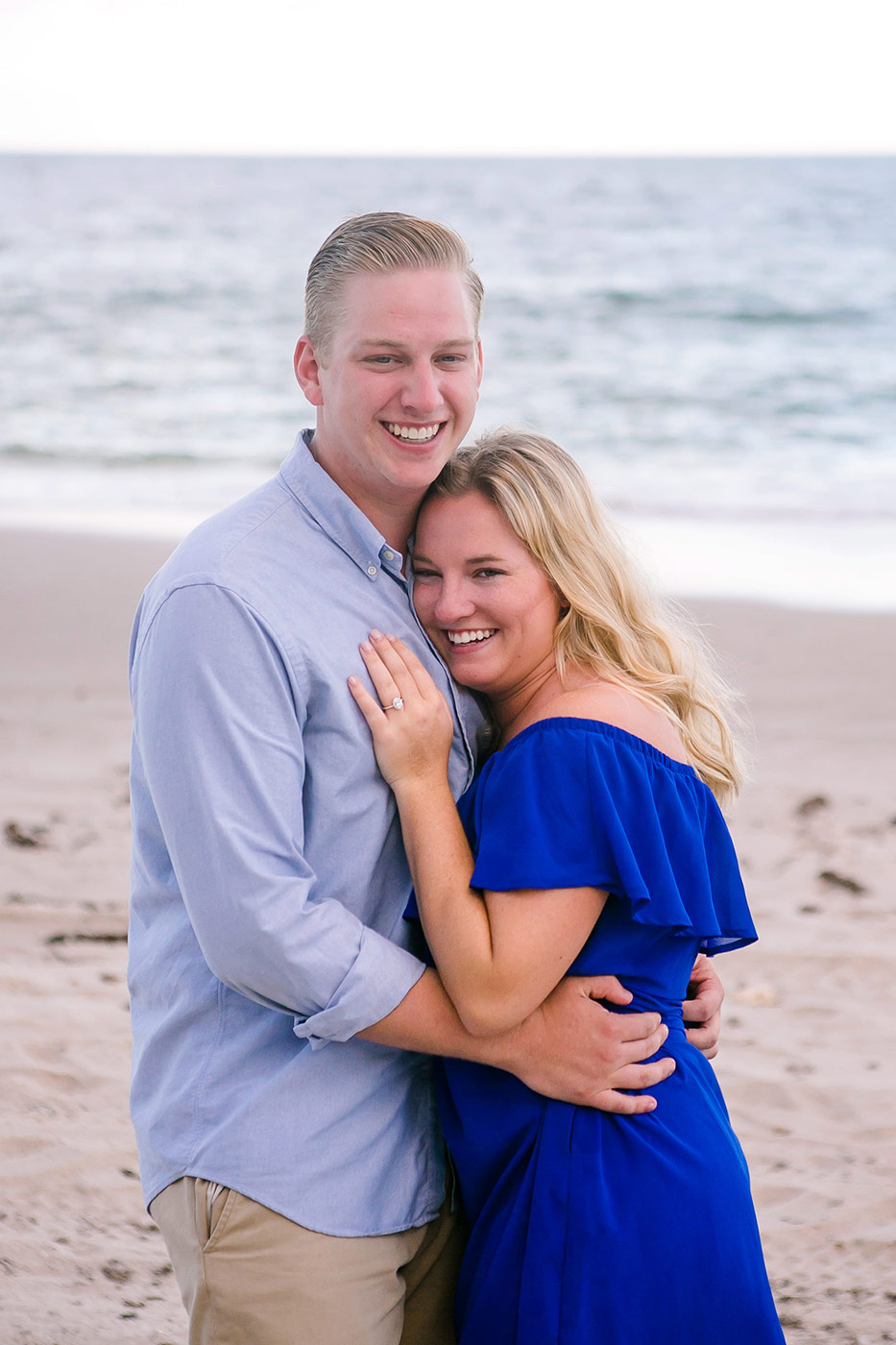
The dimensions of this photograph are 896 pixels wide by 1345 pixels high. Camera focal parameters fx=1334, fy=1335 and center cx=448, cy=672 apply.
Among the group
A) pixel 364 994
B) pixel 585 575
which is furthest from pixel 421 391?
pixel 364 994

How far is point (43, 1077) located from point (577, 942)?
8.30 feet

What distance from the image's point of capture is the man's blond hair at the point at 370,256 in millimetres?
2201

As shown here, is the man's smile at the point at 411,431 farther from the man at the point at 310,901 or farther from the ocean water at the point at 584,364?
the ocean water at the point at 584,364

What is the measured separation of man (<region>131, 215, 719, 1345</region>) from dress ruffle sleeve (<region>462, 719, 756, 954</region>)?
17 centimetres

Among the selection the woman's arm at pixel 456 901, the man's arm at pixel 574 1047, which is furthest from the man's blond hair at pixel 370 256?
the man's arm at pixel 574 1047

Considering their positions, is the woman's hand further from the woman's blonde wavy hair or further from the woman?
the woman's blonde wavy hair

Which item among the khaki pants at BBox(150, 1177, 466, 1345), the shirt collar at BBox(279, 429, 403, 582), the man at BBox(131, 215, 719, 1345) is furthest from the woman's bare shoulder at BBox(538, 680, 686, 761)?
the khaki pants at BBox(150, 1177, 466, 1345)

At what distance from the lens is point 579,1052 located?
216cm

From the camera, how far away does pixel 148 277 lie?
25.5 m

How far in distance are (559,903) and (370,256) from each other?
1.10 metres

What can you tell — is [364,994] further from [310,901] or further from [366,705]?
[366,705]

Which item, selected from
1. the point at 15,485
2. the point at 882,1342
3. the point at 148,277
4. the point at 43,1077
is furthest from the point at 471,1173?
the point at 148,277

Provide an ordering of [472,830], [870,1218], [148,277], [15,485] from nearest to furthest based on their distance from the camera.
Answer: [472,830]
[870,1218]
[15,485]
[148,277]

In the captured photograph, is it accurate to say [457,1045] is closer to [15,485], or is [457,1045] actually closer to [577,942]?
[577,942]
